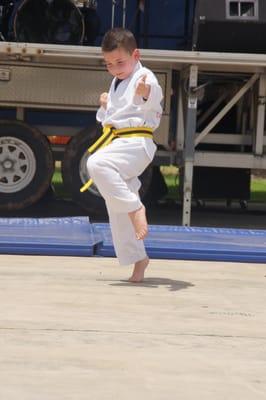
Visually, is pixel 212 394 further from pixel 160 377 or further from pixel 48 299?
pixel 48 299

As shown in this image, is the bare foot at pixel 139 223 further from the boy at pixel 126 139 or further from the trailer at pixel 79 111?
the trailer at pixel 79 111

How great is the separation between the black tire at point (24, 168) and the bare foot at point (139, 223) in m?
5.02

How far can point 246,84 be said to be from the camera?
35.4 ft

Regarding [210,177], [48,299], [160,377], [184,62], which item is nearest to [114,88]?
[48,299]

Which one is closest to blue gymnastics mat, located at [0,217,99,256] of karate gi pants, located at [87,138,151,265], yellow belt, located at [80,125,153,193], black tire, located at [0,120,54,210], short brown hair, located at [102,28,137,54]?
karate gi pants, located at [87,138,151,265]

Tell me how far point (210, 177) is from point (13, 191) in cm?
241

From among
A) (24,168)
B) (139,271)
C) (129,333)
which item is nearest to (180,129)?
(24,168)

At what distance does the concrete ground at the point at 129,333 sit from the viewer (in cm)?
381

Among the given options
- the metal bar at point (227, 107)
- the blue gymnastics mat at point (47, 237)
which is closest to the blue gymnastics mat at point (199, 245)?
the blue gymnastics mat at point (47, 237)

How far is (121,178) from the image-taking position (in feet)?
19.3

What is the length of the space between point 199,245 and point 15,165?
12.8 ft

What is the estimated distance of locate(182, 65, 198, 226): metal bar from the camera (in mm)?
10164

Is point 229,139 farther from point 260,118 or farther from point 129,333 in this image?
point 129,333

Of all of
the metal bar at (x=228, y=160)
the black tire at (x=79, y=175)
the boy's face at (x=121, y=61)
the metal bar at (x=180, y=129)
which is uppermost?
the boy's face at (x=121, y=61)
